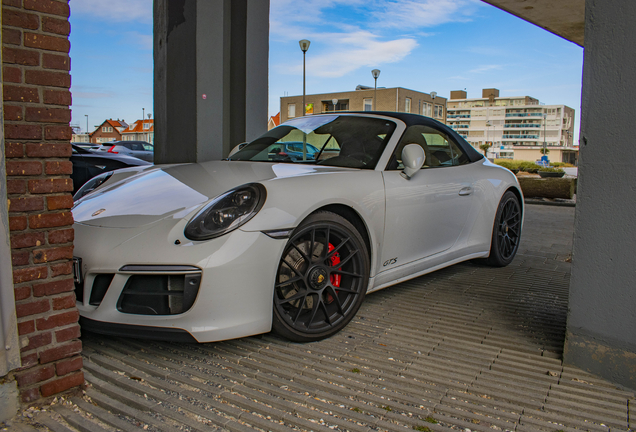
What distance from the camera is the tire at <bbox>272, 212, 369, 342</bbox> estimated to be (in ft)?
7.96

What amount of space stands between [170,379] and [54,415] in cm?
47

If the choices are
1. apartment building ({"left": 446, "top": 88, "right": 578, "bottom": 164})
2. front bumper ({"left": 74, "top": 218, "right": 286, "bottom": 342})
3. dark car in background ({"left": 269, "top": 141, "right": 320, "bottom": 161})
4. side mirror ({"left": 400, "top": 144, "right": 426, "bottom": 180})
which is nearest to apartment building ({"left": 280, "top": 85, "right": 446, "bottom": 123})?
dark car in background ({"left": 269, "top": 141, "right": 320, "bottom": 161})

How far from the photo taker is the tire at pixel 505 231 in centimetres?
426

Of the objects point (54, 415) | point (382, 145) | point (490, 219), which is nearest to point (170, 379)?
point (54, 415)

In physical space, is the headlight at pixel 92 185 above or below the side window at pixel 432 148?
below

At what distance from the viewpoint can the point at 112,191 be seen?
2934mm

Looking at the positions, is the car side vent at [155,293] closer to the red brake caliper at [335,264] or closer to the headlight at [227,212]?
the headlight at [227,212]

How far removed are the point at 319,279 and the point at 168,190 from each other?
1028 millimetres

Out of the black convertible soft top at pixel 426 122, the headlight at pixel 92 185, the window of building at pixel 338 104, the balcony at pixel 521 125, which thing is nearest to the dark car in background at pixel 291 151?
the black convertible soft top at pixel 426 122

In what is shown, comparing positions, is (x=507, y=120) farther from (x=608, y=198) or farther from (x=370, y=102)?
(x=608, y=198)

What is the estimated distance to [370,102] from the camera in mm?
61375

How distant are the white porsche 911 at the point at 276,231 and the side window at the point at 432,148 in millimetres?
16

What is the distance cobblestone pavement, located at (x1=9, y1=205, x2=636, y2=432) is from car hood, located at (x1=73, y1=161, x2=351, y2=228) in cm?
69

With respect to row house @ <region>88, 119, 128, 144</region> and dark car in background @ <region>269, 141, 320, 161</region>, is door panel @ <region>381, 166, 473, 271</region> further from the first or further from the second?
row house @ <region>88, 119, 128, 144</region>
